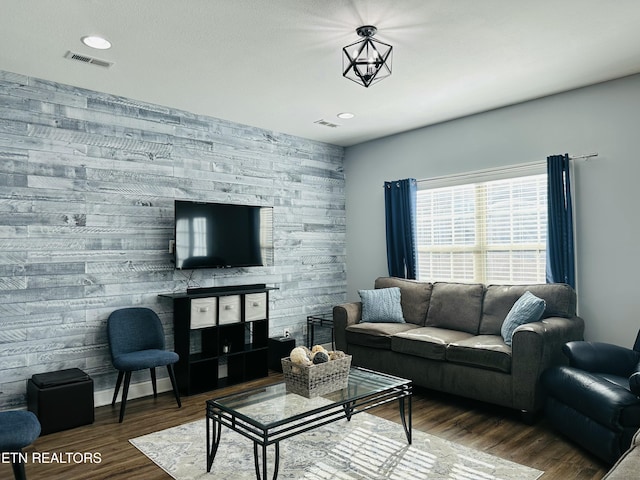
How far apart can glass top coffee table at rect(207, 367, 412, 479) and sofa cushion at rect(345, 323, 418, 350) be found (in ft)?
3.80

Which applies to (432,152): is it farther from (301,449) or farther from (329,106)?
(301,449)

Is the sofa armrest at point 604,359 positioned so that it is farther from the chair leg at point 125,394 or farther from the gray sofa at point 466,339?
the chair leg at point 125,394

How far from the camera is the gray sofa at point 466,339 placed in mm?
3451

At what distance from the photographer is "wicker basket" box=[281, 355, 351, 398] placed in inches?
111

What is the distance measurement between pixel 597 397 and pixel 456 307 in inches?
71.7

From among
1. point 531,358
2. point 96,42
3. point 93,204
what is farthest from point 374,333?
point 96,42

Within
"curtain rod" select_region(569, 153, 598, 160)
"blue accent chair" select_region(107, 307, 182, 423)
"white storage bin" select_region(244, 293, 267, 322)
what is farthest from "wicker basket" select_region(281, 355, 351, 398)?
"curtain rod" select_region(569, 153, 598, 160)

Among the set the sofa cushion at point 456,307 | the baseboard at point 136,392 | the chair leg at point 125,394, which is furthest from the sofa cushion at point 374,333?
the chair leg at point 125,394

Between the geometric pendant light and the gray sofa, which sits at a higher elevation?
the geometric pendant light

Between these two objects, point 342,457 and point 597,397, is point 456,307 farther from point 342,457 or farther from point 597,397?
point 342,457

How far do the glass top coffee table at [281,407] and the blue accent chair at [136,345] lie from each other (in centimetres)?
110

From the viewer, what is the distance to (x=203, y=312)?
432 cm

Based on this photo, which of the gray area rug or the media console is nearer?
the gray area rug

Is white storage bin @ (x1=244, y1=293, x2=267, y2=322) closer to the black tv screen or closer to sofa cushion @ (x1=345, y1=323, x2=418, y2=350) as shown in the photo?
the black tv screen
